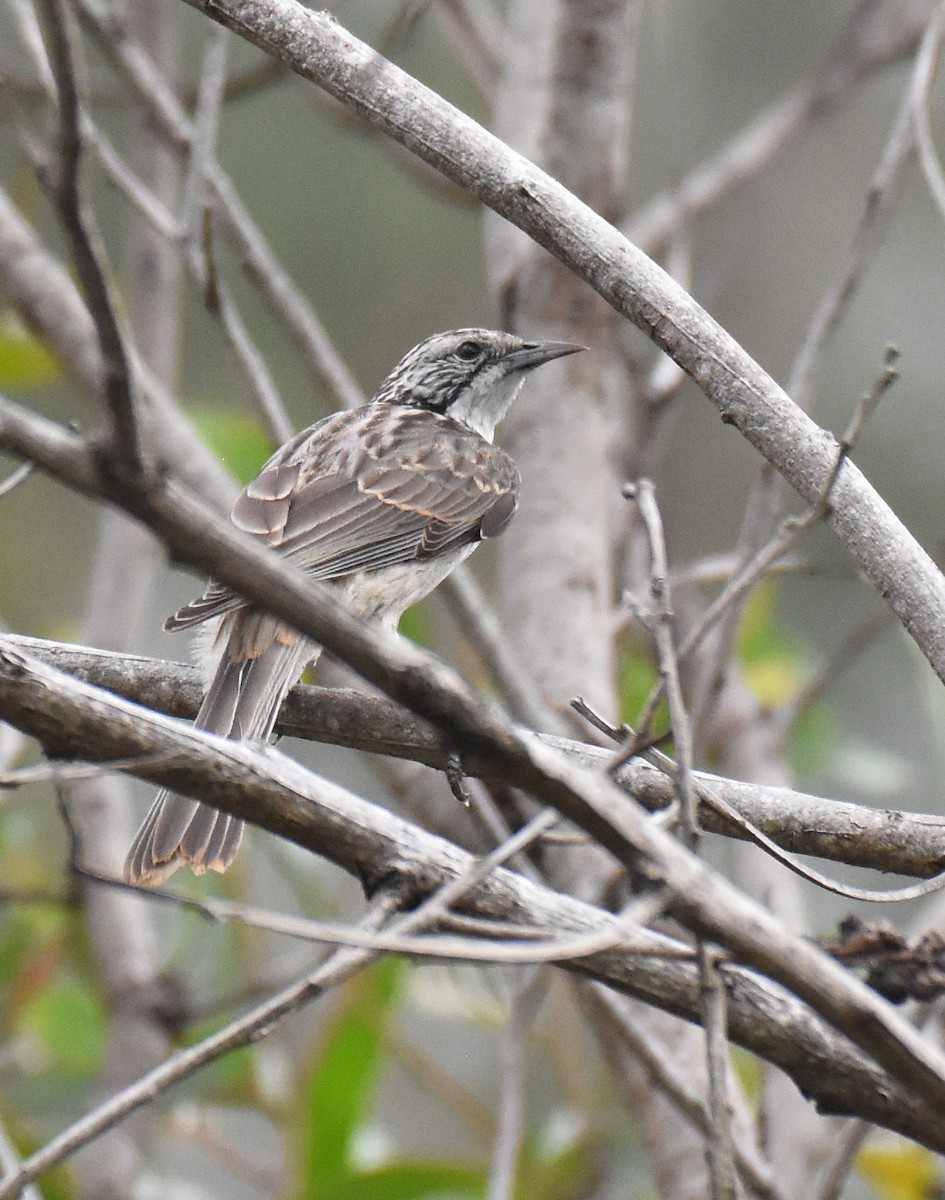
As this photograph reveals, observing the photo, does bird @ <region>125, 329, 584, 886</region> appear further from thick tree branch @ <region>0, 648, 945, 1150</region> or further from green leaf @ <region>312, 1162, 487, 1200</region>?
green leaf @ <region>312, 1162, 487, 1200</region>

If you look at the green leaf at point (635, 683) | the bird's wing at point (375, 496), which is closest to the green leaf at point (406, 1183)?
the green leaf at point (635, 683)

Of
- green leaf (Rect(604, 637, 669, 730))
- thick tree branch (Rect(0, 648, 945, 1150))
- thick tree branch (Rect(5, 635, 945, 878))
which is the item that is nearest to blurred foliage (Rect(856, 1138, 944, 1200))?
green leaf (Rect(604, 637, 669, 730))

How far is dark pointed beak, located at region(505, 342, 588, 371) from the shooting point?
5.10 metres

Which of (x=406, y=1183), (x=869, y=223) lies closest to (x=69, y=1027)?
(x=406, y=1183)

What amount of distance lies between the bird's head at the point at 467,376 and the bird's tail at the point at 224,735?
6.17 feet

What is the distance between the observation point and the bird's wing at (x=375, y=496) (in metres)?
4.44

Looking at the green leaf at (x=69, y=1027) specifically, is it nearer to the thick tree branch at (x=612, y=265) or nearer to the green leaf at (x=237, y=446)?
the green leaf at (x=237, y=446)

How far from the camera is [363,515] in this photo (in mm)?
4598

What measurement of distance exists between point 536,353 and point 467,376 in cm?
48

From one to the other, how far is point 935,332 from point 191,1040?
7.35m

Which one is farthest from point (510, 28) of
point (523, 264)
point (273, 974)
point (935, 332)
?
point (935, 332)

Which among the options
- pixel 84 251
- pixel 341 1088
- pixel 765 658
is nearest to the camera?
pixel 84 251

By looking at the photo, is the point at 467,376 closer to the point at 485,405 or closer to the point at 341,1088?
the point at 485,405

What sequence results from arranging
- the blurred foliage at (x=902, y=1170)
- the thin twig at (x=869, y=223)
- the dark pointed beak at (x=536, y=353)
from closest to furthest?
1. the thin twig at (x=869, y=223)
2. the blurred foliage at (x=902, y=1170)
3. the dark pointed beak at (x=536, y=353)
